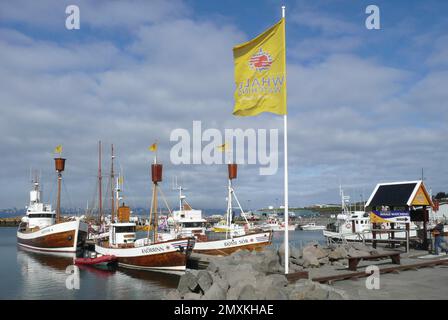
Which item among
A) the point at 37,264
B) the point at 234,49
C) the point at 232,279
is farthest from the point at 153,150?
the point at 232,279

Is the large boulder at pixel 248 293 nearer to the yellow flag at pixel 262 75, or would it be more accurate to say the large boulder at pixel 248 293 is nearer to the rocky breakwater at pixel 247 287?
the rocky breakwater at pixel 247 287

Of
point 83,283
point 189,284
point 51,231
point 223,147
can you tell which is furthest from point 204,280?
point 51,231

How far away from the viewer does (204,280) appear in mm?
13016

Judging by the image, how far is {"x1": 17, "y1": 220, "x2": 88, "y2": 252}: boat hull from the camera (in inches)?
2028

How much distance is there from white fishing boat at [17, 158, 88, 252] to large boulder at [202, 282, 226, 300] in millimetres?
43453

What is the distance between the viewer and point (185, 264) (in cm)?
3281

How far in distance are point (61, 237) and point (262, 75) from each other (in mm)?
45530

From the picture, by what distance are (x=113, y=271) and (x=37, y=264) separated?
12.2 meters

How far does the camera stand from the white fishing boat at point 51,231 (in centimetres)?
5166

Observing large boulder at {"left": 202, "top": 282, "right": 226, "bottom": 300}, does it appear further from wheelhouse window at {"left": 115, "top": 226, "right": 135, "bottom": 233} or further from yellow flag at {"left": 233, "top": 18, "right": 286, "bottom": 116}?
wheelhouse window at {"left": 115, "top": 226, "right": 135, "bottom": 233}

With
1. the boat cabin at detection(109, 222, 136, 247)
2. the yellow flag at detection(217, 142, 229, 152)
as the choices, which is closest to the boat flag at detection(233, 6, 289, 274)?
the yellow flag at detection(217, 142, 229, 152)

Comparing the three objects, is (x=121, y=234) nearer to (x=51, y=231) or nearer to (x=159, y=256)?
(x=159, y=256)

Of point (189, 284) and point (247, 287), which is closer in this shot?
point (247, 287)
